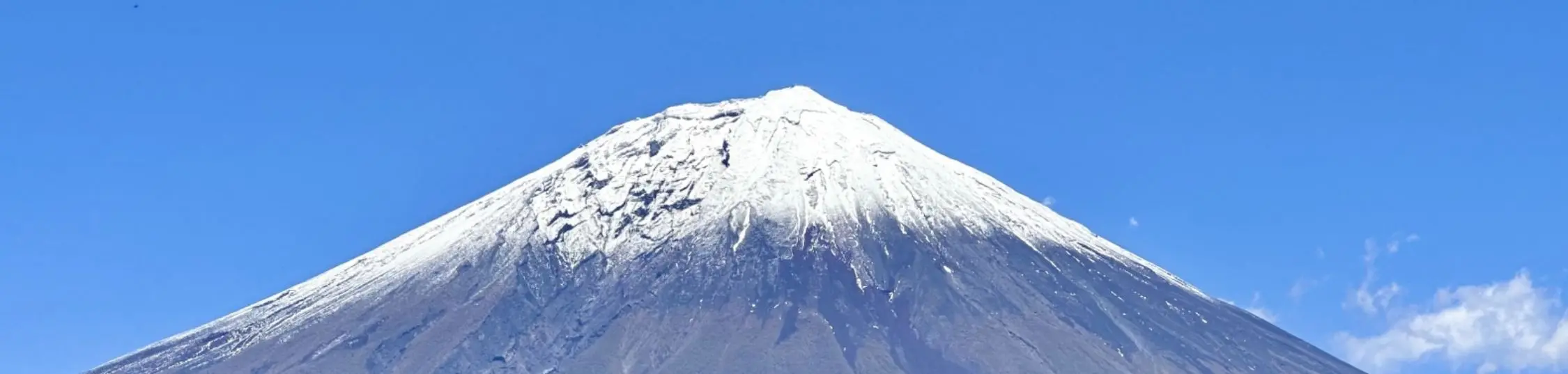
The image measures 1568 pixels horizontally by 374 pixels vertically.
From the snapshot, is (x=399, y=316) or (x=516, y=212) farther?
(x=516, y=212)

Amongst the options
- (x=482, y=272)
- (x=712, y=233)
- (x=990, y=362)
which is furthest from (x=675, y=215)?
(x=990, y=362)

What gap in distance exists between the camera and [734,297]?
18338 centimetres

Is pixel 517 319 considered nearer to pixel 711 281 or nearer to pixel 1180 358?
pixel 711 281

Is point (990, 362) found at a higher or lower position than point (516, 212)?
lower

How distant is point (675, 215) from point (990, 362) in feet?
107

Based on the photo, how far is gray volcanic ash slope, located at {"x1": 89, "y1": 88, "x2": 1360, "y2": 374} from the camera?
175 m

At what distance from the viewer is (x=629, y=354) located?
17400 cm

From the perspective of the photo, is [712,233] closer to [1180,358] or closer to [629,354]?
[629,354]

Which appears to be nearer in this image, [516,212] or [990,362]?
[990,362]

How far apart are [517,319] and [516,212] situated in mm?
16943

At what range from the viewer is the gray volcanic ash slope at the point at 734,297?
A: 575ft

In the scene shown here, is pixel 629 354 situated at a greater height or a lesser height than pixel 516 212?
lesser

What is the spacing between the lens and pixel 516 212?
7712 inches

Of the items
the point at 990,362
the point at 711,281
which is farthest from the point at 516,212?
the point at 990,362
